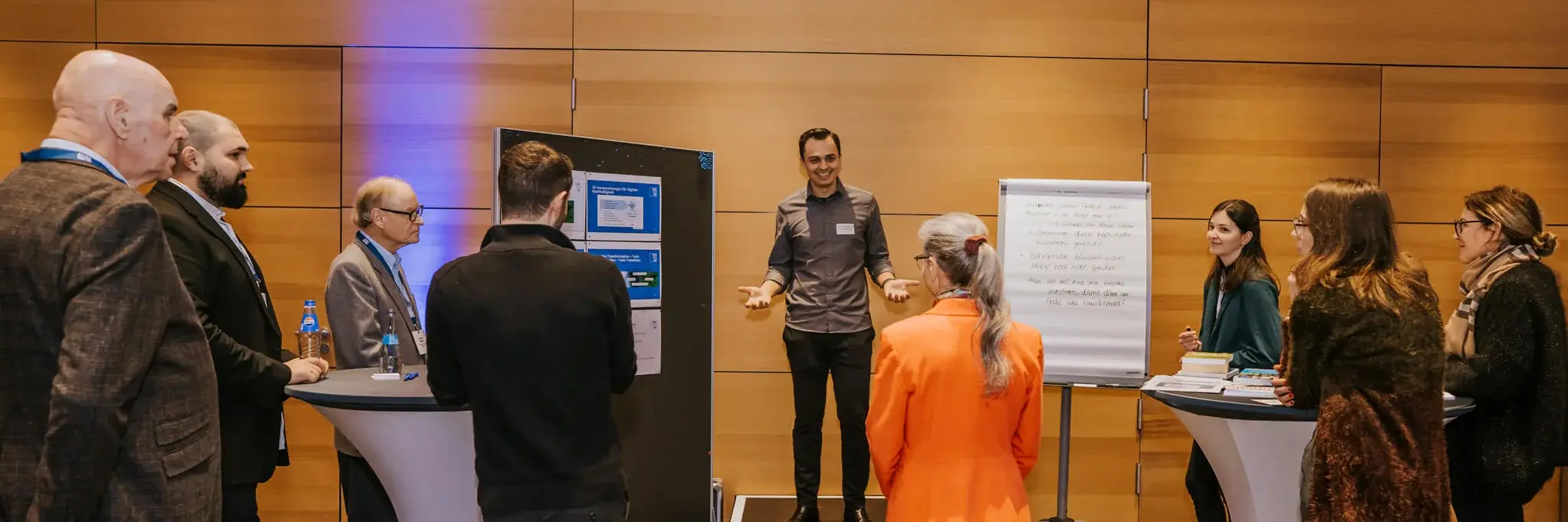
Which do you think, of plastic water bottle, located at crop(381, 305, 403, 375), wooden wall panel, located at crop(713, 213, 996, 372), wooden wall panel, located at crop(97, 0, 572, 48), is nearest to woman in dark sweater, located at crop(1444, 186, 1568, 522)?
wooden wall panel, located at crop(713, 213, 996, 372)

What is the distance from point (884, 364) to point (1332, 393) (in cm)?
111

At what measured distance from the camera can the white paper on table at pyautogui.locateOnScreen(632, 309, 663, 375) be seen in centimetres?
361

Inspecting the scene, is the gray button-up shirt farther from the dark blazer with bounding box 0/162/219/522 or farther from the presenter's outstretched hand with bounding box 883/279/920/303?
the dark blazer with bounding box 0/162/219/522

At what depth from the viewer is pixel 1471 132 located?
15.6ft

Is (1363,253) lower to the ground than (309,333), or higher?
higher

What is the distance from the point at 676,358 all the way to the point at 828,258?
3.00 ft

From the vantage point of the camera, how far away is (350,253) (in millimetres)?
3221

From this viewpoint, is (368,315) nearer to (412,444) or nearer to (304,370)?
(304,370)

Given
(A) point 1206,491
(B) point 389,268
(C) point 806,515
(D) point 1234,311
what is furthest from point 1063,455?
(B) point 389,268

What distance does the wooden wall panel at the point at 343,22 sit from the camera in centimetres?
470

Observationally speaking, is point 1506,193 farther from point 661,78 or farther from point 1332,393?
point 661,78

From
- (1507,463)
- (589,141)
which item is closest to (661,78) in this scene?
(589,141)

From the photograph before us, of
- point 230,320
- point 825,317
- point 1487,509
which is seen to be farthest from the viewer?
point 825,317

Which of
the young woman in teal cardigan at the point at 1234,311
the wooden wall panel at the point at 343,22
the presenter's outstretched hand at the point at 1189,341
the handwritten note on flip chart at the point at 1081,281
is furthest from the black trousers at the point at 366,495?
the presenter's outstretched hand at the point at 1189,341
